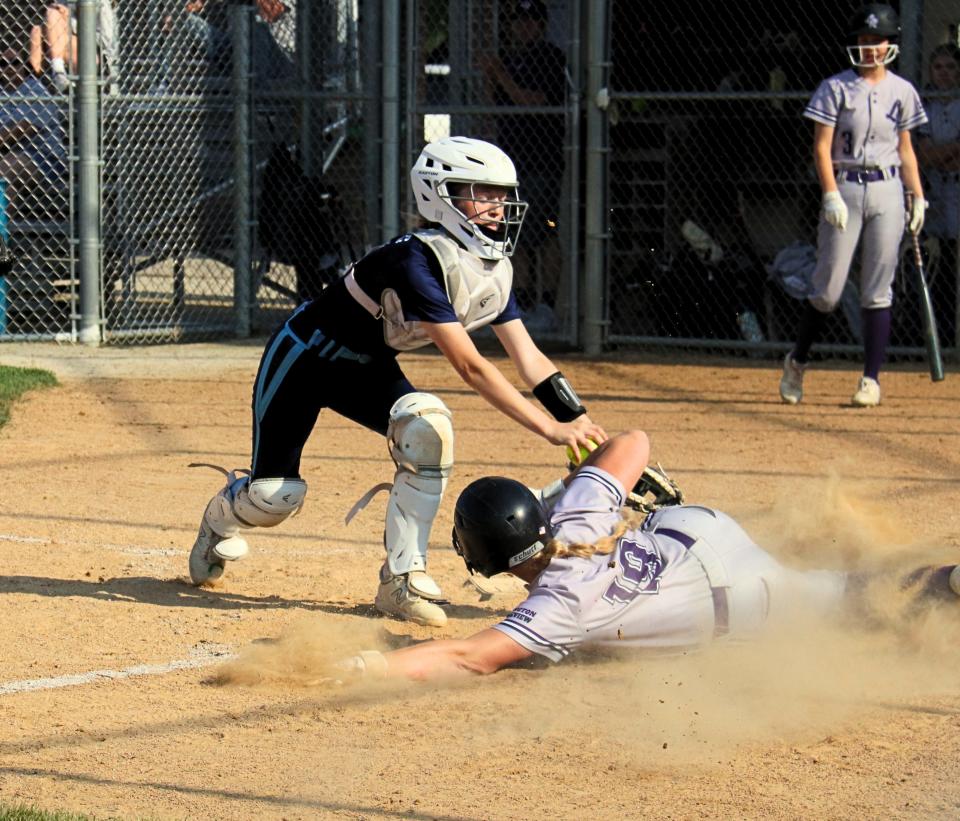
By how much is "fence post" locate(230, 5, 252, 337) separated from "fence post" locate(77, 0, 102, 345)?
3.52 feet

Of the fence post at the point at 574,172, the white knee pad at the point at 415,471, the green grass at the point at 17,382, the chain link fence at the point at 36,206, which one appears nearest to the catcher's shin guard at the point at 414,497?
the white knee pad at the point at 415,471

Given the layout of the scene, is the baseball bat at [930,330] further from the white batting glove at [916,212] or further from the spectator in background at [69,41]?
the spectator in background at [69,41]

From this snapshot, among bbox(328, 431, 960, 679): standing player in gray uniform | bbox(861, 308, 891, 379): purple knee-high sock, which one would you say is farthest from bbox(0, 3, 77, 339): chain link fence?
bbox(328, 431, 960, 679): standing player in gray uniform

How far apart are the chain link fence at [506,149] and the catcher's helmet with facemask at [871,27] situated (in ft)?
5.86

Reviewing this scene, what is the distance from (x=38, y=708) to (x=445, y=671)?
116 centimetres

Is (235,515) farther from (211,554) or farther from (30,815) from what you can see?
(30,815)

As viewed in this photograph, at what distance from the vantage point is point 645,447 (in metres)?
4.95

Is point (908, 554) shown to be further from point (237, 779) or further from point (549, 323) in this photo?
point (549, 323)

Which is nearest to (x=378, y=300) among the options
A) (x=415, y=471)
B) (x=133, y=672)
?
(x=415, y=471)

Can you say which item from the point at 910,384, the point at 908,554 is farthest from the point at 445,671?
the point at 910,384

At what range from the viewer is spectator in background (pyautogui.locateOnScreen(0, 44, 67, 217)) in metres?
11.9

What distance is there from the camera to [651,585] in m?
4.61

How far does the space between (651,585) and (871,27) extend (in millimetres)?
5615

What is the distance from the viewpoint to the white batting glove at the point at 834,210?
9172mm
